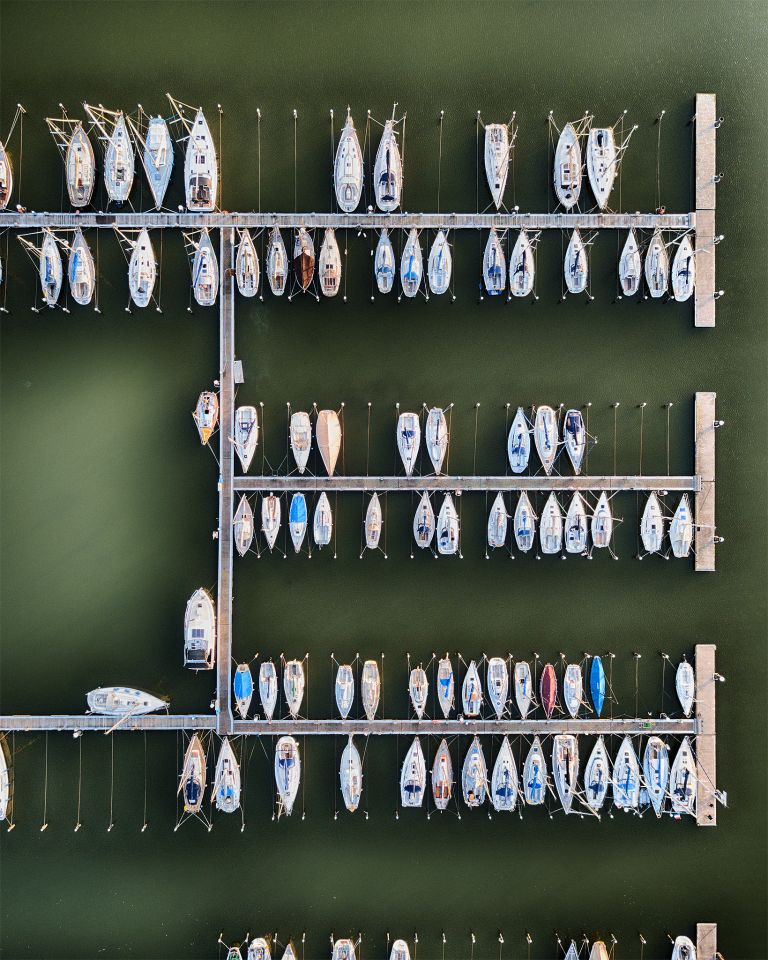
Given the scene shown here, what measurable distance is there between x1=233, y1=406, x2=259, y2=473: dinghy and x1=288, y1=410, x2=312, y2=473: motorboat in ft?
2.10

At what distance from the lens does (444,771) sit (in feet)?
30.2

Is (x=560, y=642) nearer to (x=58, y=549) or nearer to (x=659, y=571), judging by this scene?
(x=659, y=571)

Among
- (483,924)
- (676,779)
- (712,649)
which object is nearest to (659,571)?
(712,649)

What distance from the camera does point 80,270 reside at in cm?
922

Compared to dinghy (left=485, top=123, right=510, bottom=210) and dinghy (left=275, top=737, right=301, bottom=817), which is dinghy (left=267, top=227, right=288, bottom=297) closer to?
dinghy (left=485, top=123, right=510, bottom=210)

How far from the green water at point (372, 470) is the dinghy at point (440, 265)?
25 cm

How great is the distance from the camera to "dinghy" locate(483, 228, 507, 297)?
9242 mm

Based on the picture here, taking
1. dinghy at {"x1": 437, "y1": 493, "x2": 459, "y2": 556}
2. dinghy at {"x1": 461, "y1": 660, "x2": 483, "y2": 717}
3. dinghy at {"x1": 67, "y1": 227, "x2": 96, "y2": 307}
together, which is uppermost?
dinghy at {"x1": 67, "y1": 227, "x2": 96, "y2": 307}

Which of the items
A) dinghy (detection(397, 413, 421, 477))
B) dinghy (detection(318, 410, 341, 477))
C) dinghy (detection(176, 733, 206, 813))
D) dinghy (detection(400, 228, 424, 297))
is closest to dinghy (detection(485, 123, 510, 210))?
dinghy (detection(400, 228, 424, 297))

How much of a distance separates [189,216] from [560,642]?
9502 mm

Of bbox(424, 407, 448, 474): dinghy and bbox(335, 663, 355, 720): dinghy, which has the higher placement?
bbox(424, 407, 448, 474): dinghy

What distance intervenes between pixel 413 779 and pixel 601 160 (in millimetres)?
10823

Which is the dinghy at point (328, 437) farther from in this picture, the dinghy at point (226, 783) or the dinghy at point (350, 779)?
the dinghy at point (226, 783)

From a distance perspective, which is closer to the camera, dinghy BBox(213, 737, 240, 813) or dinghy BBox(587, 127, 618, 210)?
dinghy BBox(213, 737, 240, 813)
